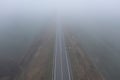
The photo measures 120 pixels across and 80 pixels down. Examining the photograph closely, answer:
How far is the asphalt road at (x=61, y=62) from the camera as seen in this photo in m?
77.6

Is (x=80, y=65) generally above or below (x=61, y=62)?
below

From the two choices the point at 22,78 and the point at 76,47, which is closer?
the point at 22,78

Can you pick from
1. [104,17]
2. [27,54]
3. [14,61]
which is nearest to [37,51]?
[27,54]

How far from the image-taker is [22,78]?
80.8m

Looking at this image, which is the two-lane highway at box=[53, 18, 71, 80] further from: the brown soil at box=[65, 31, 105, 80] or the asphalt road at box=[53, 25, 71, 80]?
the brown soil at box=[65, 31, 105, 80]

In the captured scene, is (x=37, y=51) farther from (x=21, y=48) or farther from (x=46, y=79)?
(x=46, y=79)

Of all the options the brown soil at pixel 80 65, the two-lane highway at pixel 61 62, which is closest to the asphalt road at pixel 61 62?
the two-lane highway at pixel 61 62

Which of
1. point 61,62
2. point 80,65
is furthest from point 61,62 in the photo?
point 80,65

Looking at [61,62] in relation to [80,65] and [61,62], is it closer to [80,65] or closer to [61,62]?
[61,62]

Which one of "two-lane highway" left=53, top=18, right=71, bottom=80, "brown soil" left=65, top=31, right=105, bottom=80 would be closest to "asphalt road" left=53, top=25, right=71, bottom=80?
"two-lane highway" left=53, top=18, right=71, bottom=80

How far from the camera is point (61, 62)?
87.8m

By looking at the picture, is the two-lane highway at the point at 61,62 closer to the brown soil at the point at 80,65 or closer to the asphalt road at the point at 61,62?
the asphalt road at the point at 61,62

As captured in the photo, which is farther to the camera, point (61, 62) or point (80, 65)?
point (80, 65)

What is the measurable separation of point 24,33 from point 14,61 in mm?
37075
